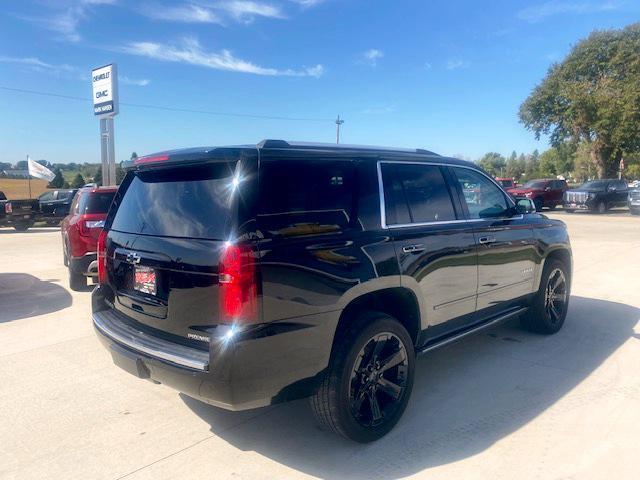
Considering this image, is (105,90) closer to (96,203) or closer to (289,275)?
(96,203)

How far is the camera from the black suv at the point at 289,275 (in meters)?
2.85

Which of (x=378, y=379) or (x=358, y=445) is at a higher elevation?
(x=378, y=379)

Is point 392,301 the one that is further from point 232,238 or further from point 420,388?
point 232,238

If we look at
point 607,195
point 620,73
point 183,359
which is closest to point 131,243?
point 183,359

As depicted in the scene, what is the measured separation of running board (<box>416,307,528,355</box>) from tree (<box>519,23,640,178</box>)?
1306 inches

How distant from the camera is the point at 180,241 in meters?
3.09

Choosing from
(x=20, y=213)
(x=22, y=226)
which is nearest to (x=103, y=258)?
(x=20, y=213)

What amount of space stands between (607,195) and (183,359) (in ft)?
93.3

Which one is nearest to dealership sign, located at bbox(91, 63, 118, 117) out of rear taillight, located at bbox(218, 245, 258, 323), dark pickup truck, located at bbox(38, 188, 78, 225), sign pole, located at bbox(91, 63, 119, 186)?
sign pole, located at bbox(91, 63, 119, 186)

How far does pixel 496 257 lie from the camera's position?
4656 mm

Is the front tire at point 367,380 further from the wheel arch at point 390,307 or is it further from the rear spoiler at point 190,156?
the rear spoiler at point 190,156

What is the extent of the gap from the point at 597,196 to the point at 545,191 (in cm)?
256

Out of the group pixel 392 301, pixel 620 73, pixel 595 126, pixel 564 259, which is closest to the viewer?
pixel 392 301

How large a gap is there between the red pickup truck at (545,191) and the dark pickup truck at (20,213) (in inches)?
892
